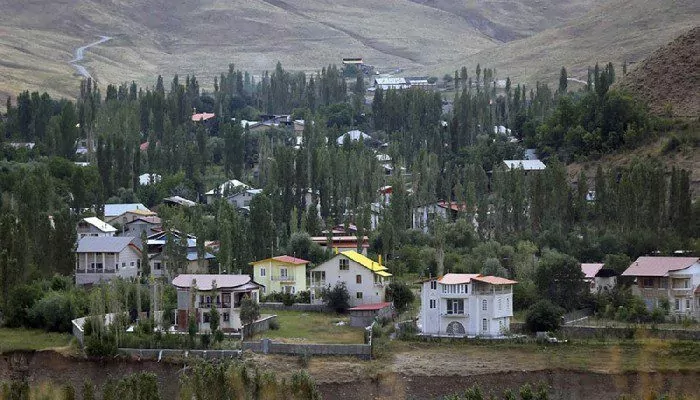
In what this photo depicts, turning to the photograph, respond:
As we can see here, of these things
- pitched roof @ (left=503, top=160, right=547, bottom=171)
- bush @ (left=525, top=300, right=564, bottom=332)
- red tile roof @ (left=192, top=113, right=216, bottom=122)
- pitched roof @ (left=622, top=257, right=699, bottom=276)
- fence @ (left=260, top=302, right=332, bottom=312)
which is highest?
red tile roof @ (left=192, top=113, right=216, bottom=122)

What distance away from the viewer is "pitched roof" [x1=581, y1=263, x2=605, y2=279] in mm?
69625

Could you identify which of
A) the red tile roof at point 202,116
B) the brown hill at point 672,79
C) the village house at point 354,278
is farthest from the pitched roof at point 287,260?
the red tile roof at point 202,116

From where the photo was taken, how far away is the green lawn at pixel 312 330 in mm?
61500

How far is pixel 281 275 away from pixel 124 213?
16.7 metres

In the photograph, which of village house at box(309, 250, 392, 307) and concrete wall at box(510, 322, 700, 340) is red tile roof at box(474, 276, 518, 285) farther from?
village house at box(309, 250, 392, 307)

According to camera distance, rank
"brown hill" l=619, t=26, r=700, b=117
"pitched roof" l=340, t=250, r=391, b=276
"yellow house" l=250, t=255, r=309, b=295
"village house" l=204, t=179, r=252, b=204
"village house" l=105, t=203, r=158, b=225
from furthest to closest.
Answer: "brown hill" l=619, t=26, r=700, b=117
"village house" l=204, t=179, r=252, b=204
"village house" l=105, t=203, r=158, b=225
"yellow house" l=250, t=255, r=309, b=295
"pitched roof" l=340, t=250, r=391, b=276

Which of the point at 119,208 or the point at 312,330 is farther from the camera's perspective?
the point at 119,208

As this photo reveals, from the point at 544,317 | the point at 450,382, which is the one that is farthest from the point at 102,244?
the point at 450,382

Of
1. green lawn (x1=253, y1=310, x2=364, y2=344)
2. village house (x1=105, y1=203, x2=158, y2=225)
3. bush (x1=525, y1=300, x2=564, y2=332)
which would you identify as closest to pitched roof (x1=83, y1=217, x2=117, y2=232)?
village house (x1=105, y1=203, x2=158, y2=225)

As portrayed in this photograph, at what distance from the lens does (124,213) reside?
3386 inches

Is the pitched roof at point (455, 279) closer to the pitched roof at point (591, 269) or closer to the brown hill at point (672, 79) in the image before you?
the pitched roof at point (591, 269)

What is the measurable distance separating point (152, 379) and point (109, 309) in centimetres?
1424

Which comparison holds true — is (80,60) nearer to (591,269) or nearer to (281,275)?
(281,275)

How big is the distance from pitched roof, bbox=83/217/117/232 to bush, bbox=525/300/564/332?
24760mm
